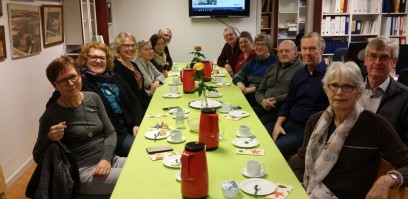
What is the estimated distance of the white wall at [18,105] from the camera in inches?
114

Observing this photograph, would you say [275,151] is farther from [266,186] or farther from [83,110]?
[83,110]

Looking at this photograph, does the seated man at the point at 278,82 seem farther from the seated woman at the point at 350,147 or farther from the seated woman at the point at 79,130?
the seated woman at the point at 79,130

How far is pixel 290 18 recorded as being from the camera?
260 inches

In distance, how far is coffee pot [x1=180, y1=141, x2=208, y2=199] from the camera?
125 centimetres

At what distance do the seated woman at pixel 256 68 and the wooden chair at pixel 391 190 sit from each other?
2.11 m

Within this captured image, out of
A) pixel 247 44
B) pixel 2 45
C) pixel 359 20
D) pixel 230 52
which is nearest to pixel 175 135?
pixel 2 45

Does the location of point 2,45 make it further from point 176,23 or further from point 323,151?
point 176,23

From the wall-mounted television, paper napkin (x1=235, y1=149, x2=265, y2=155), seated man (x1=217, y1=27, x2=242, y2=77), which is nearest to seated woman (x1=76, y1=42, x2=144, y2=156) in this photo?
paper napkin (x1=235, y1=149, x2=265, y2=155)

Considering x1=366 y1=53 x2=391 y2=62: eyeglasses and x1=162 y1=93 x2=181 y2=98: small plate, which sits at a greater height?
x1=366 y1=53 x2=391 y2=62: eyeglasses

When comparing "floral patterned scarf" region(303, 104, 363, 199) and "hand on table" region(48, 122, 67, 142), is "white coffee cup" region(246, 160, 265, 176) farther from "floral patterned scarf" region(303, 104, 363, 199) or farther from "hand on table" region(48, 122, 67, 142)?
"hand on table" region(48, 122, 67, 142)

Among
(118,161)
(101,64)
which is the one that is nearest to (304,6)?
(101,64)

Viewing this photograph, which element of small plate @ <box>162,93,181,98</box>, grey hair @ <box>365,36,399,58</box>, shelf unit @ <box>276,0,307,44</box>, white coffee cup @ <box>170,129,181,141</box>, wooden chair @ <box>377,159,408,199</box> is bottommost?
wooden chair @ <box>377,159,408,199</box>

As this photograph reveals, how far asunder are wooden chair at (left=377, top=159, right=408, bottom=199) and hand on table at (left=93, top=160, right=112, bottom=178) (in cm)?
141

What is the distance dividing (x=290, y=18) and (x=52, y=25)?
4338 mm
